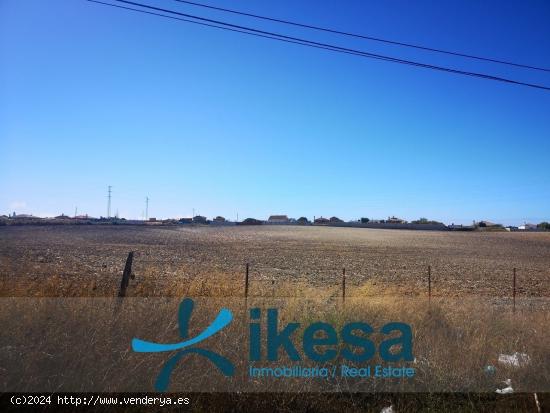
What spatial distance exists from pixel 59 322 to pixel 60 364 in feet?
3.38

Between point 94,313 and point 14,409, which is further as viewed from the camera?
point 94,313

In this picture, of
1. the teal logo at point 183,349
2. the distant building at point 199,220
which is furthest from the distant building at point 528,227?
the teal logo at point 183,349

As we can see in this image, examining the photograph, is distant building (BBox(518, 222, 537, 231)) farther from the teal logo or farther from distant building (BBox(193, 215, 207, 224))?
the teal logo

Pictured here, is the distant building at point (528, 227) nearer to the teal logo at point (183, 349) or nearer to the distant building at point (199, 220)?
the distant building at point (199, 220)

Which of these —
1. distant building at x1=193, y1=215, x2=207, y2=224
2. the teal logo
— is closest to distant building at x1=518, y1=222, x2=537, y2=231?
distant building at x1=193, y1=215, x2=207, y2=224

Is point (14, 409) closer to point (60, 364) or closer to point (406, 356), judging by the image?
point (60, 364)

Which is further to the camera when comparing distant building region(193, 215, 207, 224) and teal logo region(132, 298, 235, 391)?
distant building region(193, 215, 207, 224)

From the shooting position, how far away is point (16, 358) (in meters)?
5.86

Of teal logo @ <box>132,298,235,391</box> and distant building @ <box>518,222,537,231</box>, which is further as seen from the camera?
distant building @ <box>518,222,537,231</box>

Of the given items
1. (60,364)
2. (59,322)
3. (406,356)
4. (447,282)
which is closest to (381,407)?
(406,356)

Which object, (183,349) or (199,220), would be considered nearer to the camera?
(183,349)

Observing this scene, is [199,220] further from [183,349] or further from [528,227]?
[183,349]

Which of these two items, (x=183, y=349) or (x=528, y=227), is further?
(x=528, y=227)

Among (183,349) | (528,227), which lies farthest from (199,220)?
(183,349)
